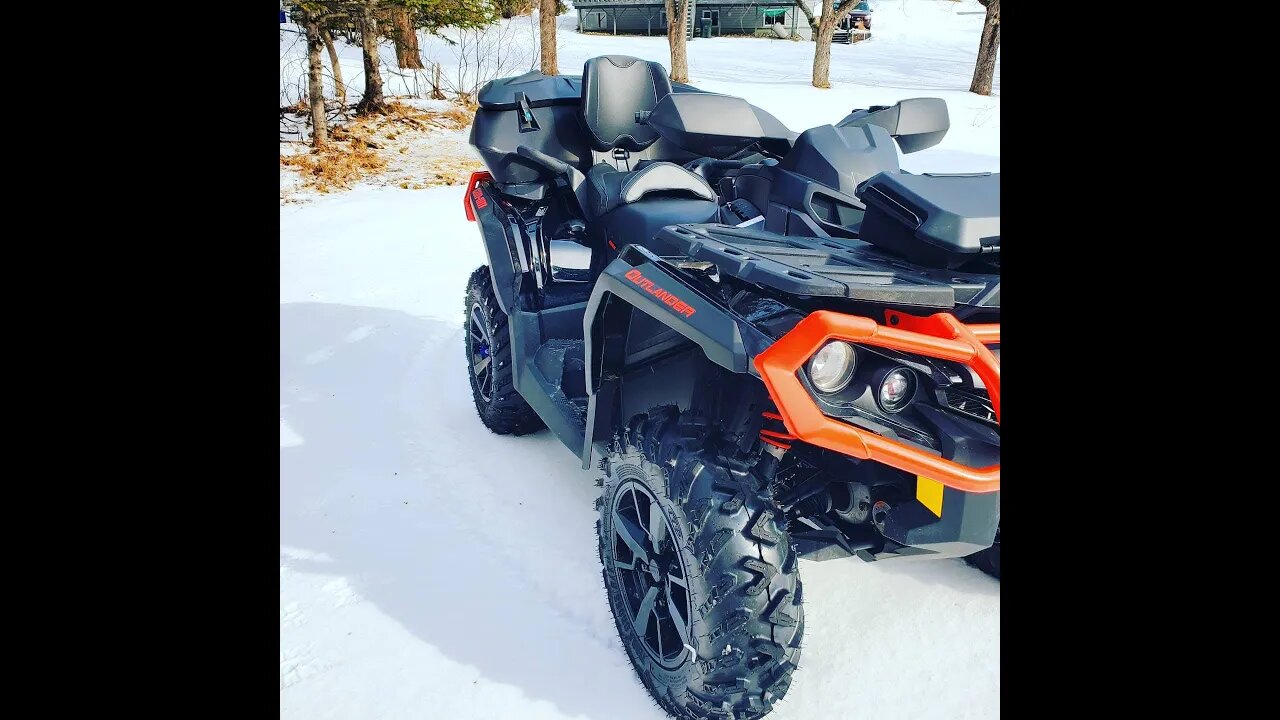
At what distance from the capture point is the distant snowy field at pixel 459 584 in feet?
7.16

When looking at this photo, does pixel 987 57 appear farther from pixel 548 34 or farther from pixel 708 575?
pixel 708 575

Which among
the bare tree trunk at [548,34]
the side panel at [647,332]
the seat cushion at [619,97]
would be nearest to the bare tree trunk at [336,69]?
the bare tree trunk at [548,34]

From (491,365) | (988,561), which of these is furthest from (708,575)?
(491,365)

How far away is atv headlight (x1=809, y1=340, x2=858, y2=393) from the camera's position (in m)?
1.60

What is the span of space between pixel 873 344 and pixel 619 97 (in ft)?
7.03

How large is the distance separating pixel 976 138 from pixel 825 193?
32.1 feet

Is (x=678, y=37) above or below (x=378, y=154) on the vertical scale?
above

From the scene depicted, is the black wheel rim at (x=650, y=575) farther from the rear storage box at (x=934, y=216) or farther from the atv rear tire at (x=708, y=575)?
the rear storage box at (x=934, y=216)

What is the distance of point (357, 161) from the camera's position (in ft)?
35.0

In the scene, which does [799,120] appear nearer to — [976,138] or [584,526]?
[976,138]

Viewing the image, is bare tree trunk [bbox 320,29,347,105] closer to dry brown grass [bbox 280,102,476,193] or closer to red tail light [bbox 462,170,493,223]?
dry brown grass [bbox 280,102,476,193]

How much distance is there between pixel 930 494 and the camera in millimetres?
1670

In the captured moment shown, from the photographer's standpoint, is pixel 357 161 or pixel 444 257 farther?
pixel 357 161
